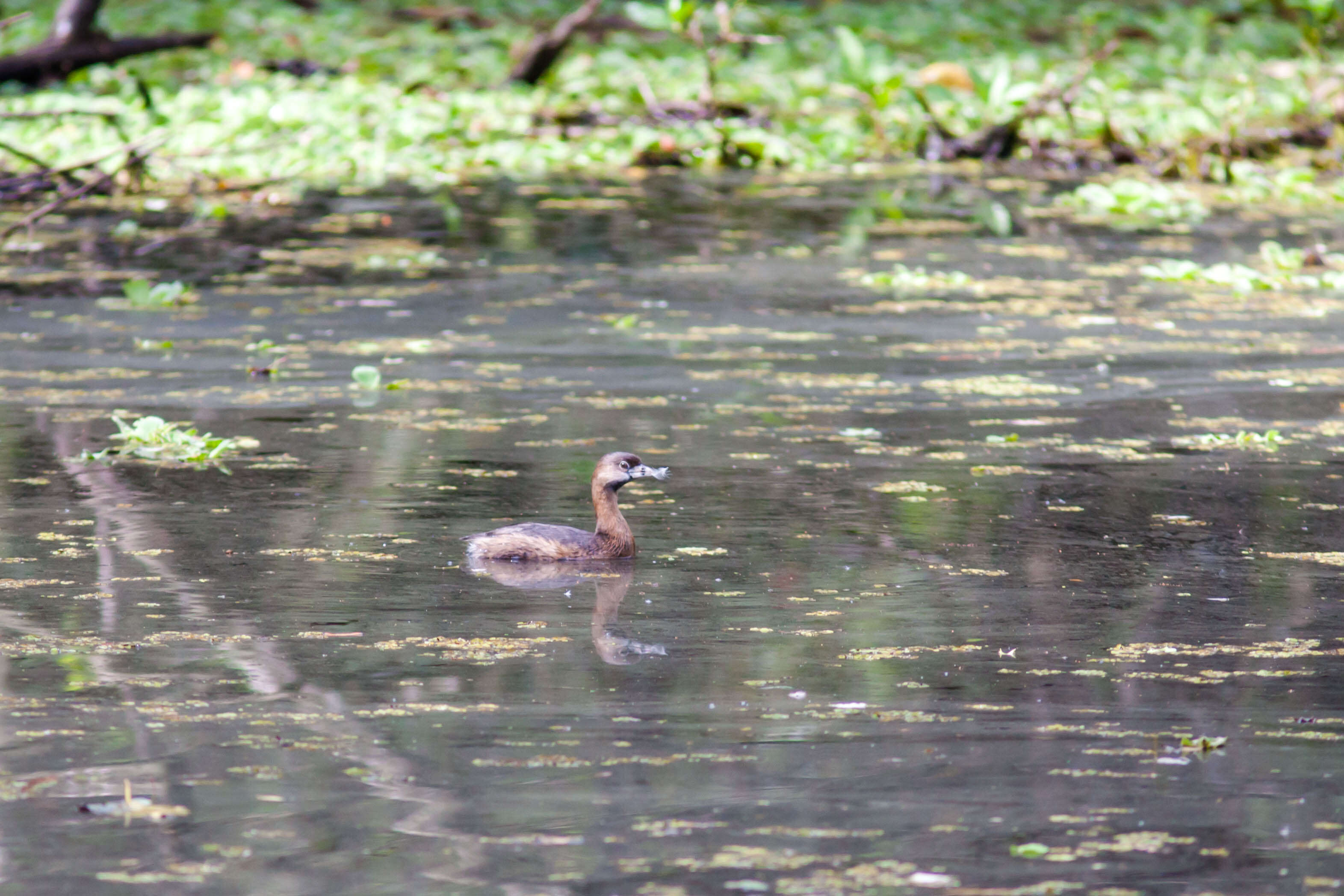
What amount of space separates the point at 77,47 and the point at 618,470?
49.8 ft

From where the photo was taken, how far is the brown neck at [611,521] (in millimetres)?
7211

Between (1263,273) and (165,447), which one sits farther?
(1263,273)

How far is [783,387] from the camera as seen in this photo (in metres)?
10.5

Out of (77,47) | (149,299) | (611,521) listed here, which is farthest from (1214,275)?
(77,47)

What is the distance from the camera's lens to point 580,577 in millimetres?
7051

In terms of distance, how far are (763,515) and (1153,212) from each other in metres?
10.7

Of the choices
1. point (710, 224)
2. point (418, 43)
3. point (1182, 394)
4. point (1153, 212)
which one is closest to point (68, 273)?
point (710, 224)

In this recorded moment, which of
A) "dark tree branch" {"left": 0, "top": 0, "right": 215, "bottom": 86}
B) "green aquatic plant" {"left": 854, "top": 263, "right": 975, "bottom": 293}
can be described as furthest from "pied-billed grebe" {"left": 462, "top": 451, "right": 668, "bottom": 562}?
"dark tree branch" {"left": 0, "top": 0, "right": 215, "bottom": 86}

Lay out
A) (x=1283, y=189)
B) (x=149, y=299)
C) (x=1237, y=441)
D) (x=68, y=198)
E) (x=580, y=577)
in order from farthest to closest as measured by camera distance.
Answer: (x=1283, y=189)
(x=149, y=299)
(x=68, y=198)
(x=1237, y=441)
(x=580, y=577)

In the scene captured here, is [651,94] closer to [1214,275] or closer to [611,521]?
[1214,275]

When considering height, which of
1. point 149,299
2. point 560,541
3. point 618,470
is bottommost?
point 149,299

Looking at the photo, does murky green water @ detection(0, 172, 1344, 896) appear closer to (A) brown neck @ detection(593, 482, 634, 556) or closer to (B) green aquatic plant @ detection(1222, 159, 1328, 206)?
(A) brown neck @ detection(593, 482, 634, 556)

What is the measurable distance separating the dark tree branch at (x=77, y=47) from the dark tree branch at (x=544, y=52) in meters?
3.59

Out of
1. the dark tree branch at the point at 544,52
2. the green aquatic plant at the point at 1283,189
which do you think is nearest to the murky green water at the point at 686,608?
the green aquatic plant at the point at 1283,189
